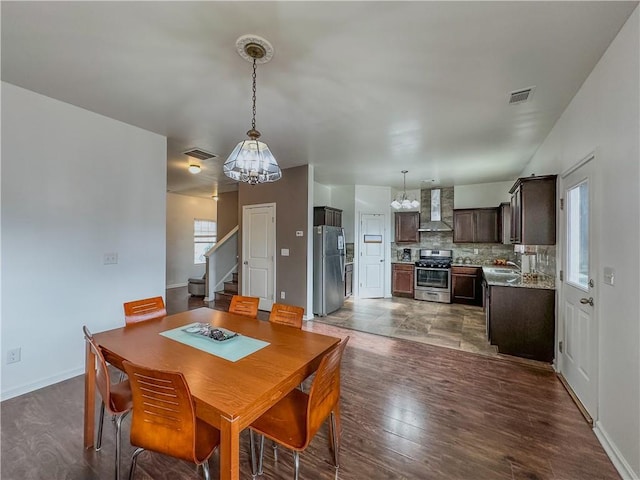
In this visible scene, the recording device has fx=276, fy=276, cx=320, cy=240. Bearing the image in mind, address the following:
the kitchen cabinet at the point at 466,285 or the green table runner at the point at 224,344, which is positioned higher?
the green table runner at the point at 224,344

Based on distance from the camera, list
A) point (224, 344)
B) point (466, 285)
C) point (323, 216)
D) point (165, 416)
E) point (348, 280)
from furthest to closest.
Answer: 1. point (348, 280)
2. point (466, 285)
3. point (323, 216)
4. point (224, 344)
5. point (165, 416)

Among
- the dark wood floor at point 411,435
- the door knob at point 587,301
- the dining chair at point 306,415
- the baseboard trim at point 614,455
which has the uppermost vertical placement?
the door knob at point 587,301

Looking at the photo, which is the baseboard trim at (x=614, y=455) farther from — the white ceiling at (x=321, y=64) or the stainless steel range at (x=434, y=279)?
the stainless steel range at (x=434, y=279)

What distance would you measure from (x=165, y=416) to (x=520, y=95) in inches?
138

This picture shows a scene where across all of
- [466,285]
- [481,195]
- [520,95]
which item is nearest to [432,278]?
[466,285]

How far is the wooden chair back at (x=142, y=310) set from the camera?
222 cm

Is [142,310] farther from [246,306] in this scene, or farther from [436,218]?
[436,218]

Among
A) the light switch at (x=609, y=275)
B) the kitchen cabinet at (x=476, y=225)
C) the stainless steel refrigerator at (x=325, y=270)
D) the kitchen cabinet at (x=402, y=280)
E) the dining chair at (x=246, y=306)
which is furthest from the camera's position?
the kitchen cabinet at (x=402, y=280)

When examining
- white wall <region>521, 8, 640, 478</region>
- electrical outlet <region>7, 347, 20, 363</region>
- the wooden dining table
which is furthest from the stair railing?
white wall <region>521, 8, 640, 478</region>

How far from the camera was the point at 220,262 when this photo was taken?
6703 millimetres

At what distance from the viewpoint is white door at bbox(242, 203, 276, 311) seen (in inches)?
206

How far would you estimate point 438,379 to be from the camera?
2779mm

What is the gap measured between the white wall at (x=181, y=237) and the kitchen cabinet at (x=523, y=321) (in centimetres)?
759

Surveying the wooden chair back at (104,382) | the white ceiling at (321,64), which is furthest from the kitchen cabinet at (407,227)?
the wooden chair back at (104,382)
